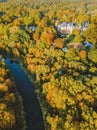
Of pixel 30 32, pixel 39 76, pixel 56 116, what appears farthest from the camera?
pixel 30 32

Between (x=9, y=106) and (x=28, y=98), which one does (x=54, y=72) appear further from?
(x=9, y=106)

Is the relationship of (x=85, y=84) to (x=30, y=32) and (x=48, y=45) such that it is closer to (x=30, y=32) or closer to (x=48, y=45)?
(x=48, y=45)

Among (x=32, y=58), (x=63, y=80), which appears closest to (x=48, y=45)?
(x=32, y=58)

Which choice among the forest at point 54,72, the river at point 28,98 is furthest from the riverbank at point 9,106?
the river at point 28,98

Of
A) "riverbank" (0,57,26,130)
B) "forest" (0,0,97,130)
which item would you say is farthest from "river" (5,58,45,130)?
"riverbank" (0,57,26,130)

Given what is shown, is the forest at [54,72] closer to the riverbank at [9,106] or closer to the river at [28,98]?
the riverbank at [9,106]

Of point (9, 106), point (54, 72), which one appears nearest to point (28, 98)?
point (54, 72)

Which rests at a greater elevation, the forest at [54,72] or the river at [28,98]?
the forest at [54,72]
